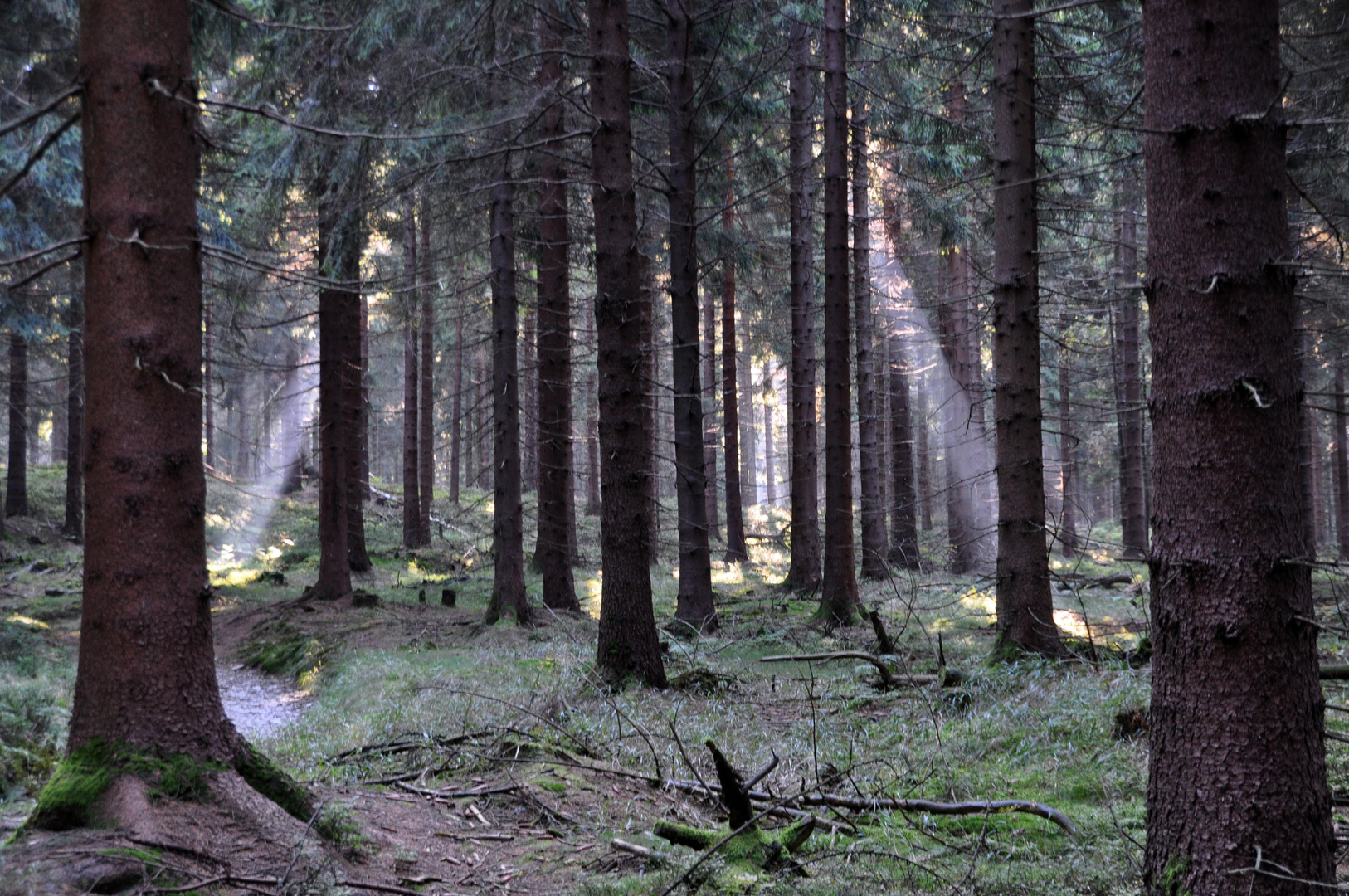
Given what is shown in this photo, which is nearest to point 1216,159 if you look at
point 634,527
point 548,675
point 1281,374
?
point 1281,374

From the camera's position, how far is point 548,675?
9547 millimetres

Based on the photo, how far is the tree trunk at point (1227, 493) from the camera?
9.62ft

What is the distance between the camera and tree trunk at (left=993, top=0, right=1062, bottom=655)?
8.52 m

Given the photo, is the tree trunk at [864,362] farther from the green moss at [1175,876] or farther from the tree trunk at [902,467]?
the green moss at [1175,876]

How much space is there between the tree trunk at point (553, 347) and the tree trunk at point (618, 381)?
4483 mm

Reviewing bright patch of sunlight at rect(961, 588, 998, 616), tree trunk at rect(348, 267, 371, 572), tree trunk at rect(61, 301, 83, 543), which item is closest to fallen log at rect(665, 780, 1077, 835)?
bright patch of sunlight at rect(961, 588, 998, 616)

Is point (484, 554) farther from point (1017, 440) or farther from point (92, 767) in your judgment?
point (92, 767)

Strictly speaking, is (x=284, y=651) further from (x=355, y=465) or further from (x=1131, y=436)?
(x=1131, y=436)

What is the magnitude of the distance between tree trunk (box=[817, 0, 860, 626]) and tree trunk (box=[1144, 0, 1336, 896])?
9339 millimetres

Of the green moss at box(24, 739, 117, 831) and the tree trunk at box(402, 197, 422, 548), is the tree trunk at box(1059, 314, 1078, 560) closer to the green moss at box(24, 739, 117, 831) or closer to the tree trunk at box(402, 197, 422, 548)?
the green moss at box(24, 739, 117, 831)

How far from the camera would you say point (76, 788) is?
3891 mm

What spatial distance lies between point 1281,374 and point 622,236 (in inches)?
271

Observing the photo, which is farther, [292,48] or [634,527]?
[292,48]

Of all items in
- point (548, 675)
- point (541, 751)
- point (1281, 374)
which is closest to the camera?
point (1281, 374)
